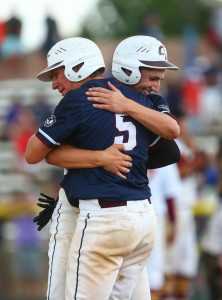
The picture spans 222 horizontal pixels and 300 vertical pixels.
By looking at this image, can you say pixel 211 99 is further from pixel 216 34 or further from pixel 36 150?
pixel 36 150

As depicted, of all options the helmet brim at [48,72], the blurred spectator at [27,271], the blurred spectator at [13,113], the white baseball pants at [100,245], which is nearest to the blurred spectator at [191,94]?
the blurred spectator at [13,113]

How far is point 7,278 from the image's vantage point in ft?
40.2

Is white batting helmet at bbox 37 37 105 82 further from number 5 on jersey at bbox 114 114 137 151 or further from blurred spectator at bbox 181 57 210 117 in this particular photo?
blurred spectator at bbox 181 57 210 117

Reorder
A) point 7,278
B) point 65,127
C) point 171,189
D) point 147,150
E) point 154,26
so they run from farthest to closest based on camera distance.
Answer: point 154,26 → point 7,278 → point 171,189 → point 147,150 → point 65,127

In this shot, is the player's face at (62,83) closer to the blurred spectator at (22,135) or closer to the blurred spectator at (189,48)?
the blurred spectator at (22,135)

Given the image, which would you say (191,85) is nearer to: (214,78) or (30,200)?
(214,78)

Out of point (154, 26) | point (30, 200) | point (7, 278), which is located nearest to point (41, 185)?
point (30, 200)

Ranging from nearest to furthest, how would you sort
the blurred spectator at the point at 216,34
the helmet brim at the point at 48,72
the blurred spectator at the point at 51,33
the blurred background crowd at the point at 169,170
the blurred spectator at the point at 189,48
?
the helmet brim at the point at 48,72 → the blurred background crowd at the point at 169,170 → the blurred spectator at the point at 51,33 → the blurred spectator at the point at 189,48 → the blurred spectator at the point at 216,34

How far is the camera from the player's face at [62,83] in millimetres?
5320

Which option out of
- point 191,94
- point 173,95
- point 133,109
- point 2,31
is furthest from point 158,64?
point 2,31

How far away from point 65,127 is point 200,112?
13454 mm

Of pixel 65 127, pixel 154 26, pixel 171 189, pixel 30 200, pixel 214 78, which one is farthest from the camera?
pixel 154 26

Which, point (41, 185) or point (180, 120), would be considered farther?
point (41, 185)

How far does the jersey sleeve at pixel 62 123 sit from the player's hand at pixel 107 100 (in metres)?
0.12
